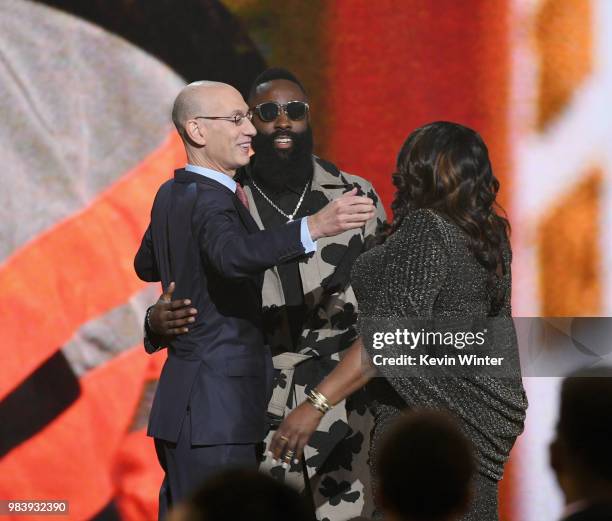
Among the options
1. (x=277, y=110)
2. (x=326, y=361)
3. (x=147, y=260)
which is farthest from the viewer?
(x=277, y=110)

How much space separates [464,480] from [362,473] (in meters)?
2.17

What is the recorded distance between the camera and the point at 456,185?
9.42 feet

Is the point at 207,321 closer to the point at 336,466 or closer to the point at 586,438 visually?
the point at 336,466

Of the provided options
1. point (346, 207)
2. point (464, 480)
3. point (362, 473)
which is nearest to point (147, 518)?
point (362, 473)

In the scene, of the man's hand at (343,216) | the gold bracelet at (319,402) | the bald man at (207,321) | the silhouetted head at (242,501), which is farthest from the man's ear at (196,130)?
the silhouetted head at (242,501)

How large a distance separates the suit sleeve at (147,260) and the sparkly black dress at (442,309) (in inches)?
31.2

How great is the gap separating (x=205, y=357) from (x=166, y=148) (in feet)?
5.07

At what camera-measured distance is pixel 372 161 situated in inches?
175

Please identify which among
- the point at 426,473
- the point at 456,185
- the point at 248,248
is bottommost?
the point at 426,473

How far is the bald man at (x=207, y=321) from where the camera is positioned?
10.3 feet

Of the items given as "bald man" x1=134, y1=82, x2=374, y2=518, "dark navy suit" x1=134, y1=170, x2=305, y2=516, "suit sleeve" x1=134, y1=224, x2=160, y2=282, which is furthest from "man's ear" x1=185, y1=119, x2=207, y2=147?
"suit sleeve" x1=134, y1=224, x2=160, y2=282

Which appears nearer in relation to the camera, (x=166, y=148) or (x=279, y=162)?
(x=279, y=162)

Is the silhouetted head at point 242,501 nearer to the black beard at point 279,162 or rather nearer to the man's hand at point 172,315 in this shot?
the man's hand at point 172,315

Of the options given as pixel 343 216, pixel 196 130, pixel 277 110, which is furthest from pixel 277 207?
pixel 343 216
